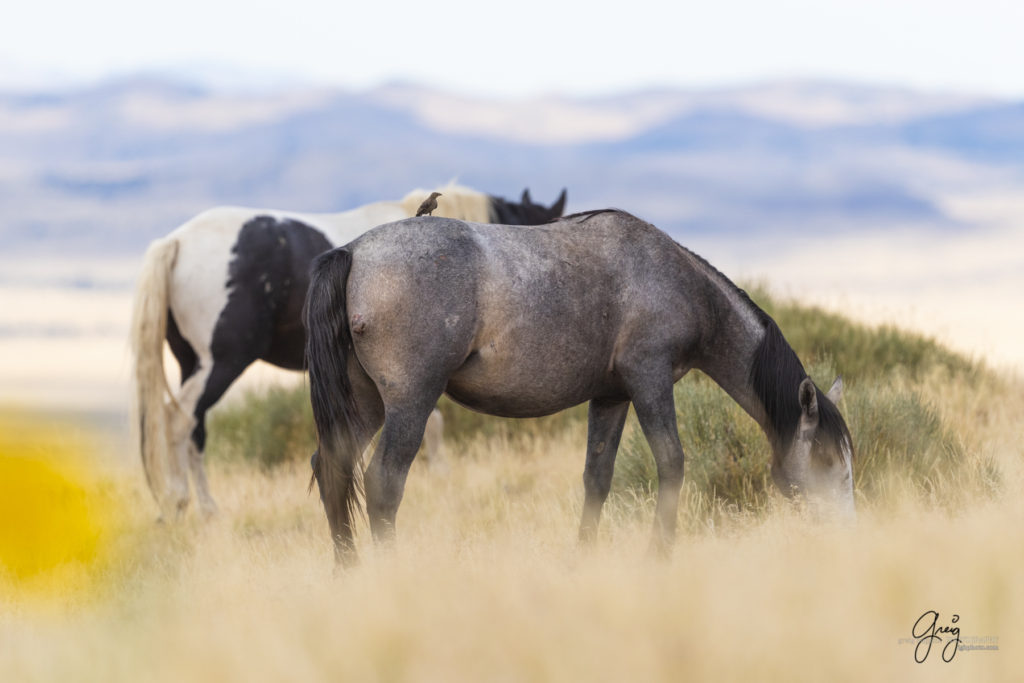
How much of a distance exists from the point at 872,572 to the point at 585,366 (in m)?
1.73

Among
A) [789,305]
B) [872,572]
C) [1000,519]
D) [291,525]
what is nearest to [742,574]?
[872,572]

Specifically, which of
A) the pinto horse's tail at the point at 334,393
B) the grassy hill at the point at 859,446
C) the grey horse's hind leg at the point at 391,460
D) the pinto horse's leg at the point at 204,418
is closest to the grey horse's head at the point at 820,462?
the grassy hill at the point at 859,446

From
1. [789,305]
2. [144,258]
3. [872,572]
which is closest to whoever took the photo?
[872,572]

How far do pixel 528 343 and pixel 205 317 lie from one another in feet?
17.8

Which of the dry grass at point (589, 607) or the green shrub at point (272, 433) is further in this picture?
the green shrub at point (272, 433)

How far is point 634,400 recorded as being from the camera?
17.2 ft

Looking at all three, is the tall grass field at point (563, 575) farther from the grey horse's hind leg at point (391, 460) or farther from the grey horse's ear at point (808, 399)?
the grey horse's ear at point (808, 399)

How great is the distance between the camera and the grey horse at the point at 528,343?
190 inches

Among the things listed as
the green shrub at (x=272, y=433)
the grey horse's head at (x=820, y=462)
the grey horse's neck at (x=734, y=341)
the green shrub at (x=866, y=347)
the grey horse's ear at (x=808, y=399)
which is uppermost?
the grey horse's neck at (x=734, y=341)

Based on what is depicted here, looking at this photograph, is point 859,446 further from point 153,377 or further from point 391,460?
point 153,377

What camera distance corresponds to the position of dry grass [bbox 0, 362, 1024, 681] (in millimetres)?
3324

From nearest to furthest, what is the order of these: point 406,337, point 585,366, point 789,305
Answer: point 406,337 → point 585,366 → point 789,305

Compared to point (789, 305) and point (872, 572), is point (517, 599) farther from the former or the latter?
point (789, 305)

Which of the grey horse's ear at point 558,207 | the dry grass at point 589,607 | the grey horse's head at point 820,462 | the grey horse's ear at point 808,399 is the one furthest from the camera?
the grey horse's ear at point 558,207
